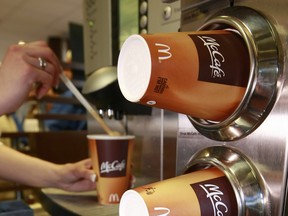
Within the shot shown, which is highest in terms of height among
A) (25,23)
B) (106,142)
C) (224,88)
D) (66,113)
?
(25,23)

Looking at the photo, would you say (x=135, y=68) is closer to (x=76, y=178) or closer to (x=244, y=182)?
(x=244, y=182)

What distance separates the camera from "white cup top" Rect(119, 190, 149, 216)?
8.8 inches

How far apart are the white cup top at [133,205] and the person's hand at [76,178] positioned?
0.33 meters

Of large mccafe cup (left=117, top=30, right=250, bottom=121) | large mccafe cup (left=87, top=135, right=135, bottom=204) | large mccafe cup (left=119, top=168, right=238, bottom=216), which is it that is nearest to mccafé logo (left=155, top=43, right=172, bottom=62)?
large mccafe cup (left=117, top=30, right=250, bottom=121)

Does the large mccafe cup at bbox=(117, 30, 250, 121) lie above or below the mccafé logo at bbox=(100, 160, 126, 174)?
above

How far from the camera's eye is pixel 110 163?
0.51m

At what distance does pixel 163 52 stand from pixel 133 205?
0.42 ft

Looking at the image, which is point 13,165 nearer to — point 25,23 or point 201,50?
point 201,50

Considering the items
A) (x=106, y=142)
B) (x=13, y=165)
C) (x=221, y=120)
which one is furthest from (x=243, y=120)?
(x=13, y=165)

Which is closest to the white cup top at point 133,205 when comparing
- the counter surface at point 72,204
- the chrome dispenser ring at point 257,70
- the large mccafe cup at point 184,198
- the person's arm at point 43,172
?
the large mccafe cup at point 184,198

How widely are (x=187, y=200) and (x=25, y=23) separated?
14.1ft

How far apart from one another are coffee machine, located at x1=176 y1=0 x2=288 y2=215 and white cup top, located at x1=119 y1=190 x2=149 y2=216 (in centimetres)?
9

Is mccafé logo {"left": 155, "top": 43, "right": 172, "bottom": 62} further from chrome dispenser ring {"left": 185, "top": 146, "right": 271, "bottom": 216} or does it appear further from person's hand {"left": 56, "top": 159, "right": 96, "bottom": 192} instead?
person's hand {"left": 56, "top": 159, "right": 96, "bottom": 192}

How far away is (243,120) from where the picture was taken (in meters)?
0.25
